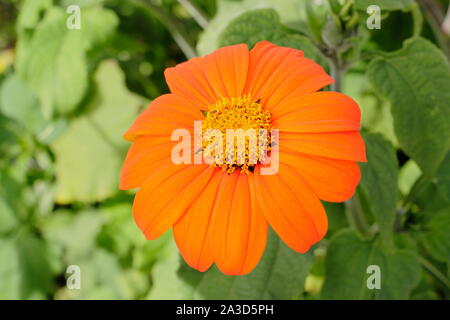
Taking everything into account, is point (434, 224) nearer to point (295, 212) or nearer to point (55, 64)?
point (295, 212)

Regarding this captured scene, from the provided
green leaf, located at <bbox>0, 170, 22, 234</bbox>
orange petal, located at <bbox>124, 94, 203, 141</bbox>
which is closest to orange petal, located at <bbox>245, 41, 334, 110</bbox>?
orange petal, located at <bbox>124, 94, 203, 141</bbox>

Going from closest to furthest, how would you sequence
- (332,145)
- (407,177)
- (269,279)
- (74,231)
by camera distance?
(332,145) → (269,279) → (407,177) → (74,231)

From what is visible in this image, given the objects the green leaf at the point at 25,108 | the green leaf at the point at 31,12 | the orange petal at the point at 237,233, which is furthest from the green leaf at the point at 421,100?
the green leaf at the point at 25,108

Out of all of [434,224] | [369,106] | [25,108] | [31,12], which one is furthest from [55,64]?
[434,224]

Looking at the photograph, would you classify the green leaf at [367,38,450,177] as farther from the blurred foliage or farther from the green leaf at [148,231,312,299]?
the green leaf at [148,231,312,299]

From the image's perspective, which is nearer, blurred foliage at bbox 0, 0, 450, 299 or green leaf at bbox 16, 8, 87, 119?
blurred foliage at bbox 0, 0, 450, 299

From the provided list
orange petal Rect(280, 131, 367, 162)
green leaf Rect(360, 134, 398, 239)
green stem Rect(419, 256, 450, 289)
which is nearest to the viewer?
orange petal Rect(280, 131, 367, 162)

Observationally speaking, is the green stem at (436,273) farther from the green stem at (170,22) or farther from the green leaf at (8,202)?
the green leaf at (8,202)
